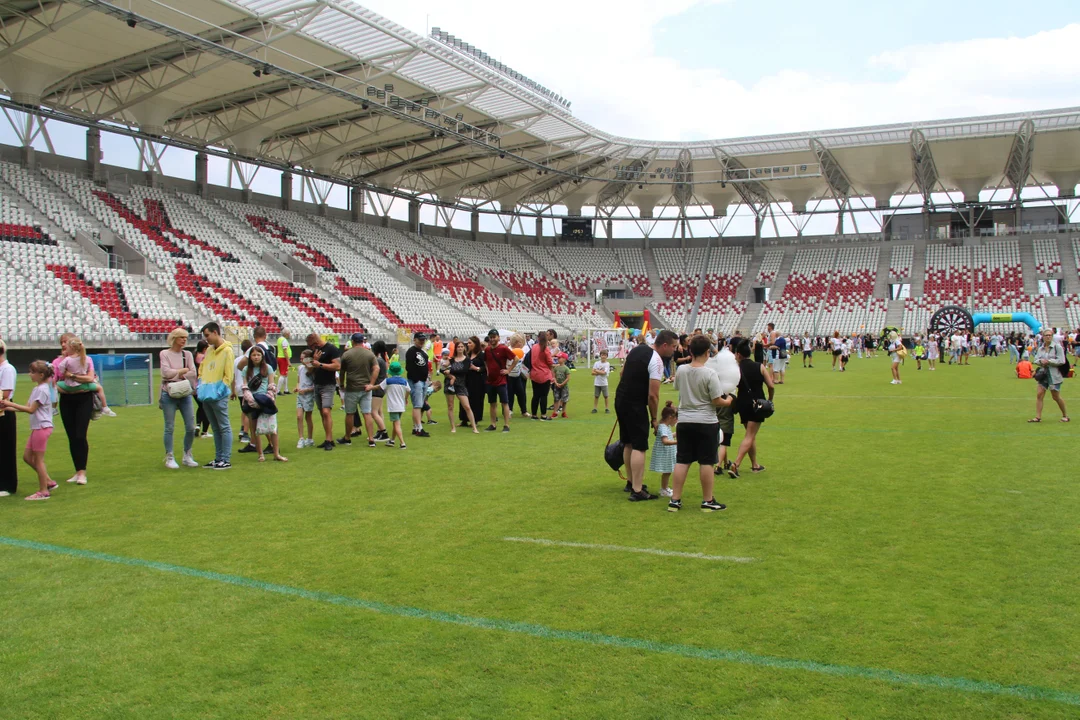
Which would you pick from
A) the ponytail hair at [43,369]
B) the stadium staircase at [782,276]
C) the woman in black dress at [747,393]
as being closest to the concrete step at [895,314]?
the stadium staircase at [782,276]

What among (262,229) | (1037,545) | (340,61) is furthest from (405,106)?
(1037,545)

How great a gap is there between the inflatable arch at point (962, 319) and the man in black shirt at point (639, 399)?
36.8 m

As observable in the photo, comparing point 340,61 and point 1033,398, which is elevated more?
point 340,61

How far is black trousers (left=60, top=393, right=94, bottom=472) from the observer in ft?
26.3

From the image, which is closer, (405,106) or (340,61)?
(340,61)

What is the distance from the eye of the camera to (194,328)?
2925 cm

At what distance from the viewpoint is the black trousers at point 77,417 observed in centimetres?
803

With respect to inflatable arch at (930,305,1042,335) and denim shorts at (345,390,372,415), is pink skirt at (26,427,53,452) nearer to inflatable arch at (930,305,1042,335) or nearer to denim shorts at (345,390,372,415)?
denim shorts at (345,390,372,415)

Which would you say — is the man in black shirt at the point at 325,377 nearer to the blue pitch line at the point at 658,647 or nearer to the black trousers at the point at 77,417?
the black trousers at the point at 77,417

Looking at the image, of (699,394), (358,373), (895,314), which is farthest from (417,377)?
(895,314)

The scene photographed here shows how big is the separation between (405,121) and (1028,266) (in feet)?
141

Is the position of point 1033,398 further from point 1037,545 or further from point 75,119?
point 75,119

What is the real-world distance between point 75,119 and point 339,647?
3781cm

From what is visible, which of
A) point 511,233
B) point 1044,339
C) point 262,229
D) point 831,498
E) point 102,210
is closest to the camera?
point 831,498
